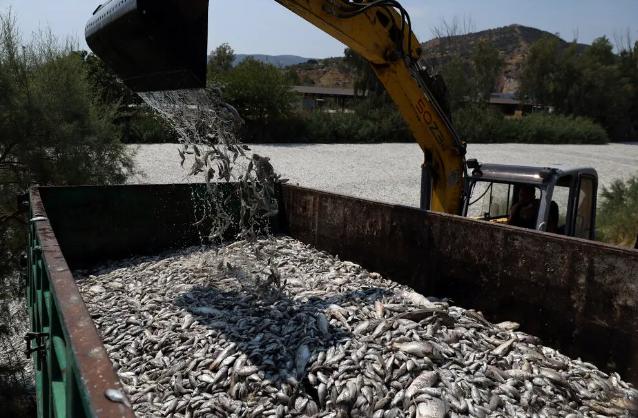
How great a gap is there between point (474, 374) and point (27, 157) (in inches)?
271

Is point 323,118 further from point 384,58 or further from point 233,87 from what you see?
point 384,58

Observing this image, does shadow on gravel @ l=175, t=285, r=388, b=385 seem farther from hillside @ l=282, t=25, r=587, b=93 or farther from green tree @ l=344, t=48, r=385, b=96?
hillside @ l=282, t=25, r=587, b=93

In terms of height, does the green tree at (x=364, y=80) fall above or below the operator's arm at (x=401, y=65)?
above

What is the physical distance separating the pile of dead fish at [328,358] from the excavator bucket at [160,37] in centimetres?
162

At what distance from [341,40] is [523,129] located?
107 feet

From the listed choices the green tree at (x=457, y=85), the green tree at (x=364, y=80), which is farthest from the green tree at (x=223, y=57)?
the green tree at (x=457, y=85)

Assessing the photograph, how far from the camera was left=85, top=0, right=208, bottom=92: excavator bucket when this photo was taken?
3166 millimetres

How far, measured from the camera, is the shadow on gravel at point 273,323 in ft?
9.66

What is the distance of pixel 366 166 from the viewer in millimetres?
19000

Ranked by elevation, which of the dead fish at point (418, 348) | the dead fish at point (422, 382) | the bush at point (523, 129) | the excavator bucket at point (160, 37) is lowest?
the dead fish at point (422, 382)

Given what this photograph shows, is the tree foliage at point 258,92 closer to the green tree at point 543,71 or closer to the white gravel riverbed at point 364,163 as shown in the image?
the white gravel riverbed at point 364,163

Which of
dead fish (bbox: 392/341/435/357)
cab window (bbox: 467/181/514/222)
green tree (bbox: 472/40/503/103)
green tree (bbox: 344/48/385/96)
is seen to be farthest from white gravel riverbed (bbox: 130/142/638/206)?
green tree (bbox: 472/40/503/103)

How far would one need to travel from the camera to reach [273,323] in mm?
3365

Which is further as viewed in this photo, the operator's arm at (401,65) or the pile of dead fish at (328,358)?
the operator's arm at (401,65)
